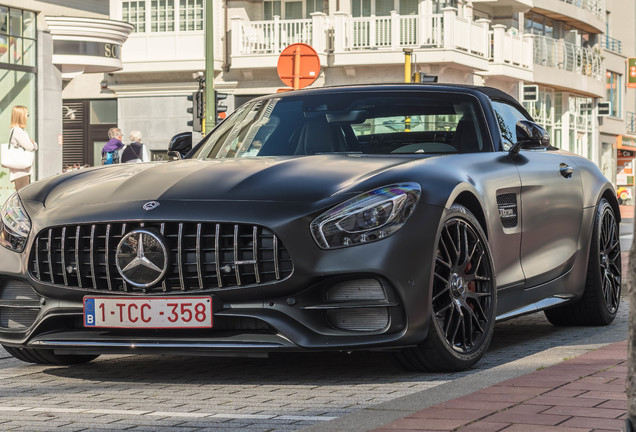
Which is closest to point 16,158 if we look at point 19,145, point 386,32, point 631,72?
point 19,145

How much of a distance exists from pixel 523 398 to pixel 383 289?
94 centimetres

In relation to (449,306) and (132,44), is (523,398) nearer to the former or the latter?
(449,306)

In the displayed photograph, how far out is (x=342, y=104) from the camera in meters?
7.23

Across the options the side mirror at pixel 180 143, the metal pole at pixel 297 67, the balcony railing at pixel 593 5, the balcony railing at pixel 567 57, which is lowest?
the side mirror at pixel 180 143

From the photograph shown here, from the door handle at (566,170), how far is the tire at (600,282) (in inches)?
16.2

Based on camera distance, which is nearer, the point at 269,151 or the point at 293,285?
the point at 293,285

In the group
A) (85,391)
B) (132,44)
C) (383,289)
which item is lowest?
(85,391)

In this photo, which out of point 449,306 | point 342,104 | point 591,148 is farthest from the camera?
point 591,148

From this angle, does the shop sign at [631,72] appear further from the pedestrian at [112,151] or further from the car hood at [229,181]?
the car hood at [229,181]

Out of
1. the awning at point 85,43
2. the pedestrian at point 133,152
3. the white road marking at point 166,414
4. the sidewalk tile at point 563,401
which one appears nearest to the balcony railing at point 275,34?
the awning at point 85,43

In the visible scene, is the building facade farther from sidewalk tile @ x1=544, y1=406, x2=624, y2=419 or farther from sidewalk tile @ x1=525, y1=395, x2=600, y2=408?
sidewalk tile @ x1=544, y1=406, x2=624, y2=419

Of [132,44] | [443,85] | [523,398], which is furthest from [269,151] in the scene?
[132,44]

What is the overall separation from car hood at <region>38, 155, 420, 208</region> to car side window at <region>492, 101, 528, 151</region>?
1.24 m

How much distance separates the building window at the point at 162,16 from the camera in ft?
140
